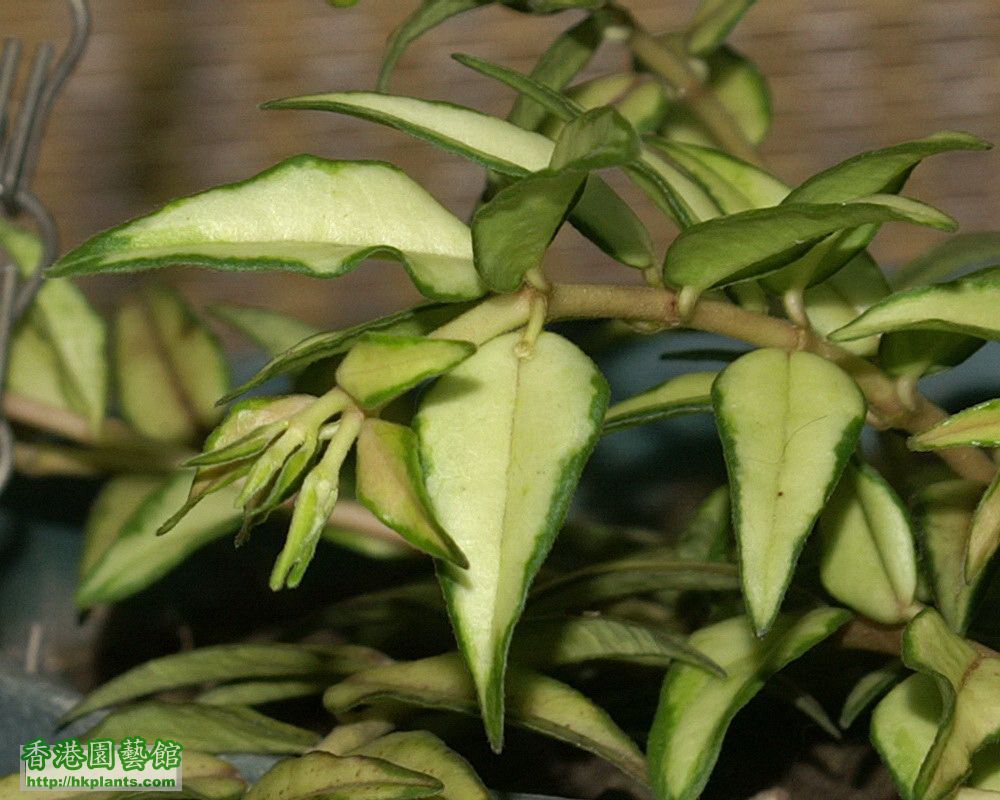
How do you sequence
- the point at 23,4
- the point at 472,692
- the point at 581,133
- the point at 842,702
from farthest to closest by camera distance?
the point at 23,4 → the point at 842,702 → the point at 472,692 → the point at 581,133

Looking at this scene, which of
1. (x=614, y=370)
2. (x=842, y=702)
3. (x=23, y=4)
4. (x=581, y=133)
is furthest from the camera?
(x=23, y=4)

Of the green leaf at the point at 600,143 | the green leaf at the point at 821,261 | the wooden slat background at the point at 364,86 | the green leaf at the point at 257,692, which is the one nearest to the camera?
the green leaf at the point at 600,143

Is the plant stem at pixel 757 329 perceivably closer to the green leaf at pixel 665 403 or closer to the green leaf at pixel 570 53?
the green leaf at pixel 665 403

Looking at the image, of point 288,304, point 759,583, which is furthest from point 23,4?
point 759,583

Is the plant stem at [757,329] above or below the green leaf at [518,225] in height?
below

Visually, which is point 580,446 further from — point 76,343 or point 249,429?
point 76,343

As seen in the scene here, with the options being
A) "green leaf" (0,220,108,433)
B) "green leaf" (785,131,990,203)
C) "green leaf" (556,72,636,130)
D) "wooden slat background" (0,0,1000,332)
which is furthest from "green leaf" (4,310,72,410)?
"wooden slat background" (0,0,1000,332)

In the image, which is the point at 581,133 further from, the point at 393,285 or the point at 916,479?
the point at 393,285

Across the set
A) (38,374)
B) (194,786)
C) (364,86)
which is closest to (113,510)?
(38,374)

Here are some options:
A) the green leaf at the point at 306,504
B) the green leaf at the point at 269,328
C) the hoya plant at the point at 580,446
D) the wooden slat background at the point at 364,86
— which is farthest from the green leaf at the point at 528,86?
the wooden slat background at the point at 364,86
